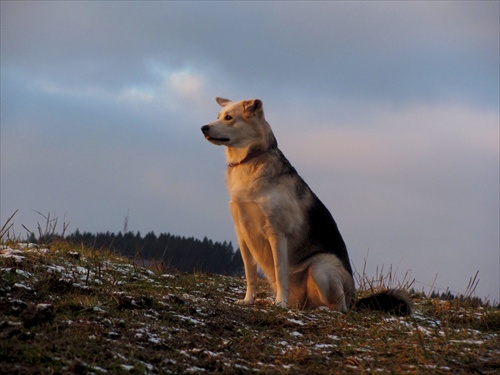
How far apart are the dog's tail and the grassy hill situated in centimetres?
29

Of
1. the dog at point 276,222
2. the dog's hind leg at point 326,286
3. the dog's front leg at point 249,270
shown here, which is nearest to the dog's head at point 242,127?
the dog at point 276,222

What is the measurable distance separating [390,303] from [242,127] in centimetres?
320

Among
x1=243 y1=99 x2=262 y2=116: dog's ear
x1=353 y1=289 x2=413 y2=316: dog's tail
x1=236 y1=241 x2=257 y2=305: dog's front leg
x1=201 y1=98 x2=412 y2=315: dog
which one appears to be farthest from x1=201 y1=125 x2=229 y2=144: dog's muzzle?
x1=353 y1=289 x2=413 y2=316: dog's tail

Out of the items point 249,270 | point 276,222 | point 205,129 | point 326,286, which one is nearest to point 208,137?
point 205,129

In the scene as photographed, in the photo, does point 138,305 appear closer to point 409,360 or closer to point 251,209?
point 251,209

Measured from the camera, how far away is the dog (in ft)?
28.0

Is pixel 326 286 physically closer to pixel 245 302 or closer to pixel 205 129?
pixel 245 302

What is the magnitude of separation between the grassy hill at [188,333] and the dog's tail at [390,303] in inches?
11.5

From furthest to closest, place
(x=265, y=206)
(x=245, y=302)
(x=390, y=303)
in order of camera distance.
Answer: (x=390, y=303)
(x=245, y=302)
(x=265, y=206)

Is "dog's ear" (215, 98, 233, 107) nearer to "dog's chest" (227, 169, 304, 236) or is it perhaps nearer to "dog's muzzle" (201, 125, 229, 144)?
"dog's muzzle" (201, 125, 229, 144)

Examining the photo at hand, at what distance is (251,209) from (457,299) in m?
3.90

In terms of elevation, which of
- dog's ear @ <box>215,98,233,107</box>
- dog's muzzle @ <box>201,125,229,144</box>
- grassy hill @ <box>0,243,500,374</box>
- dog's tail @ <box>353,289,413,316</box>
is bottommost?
grassy hill @ <box>0,243,500,374</box>

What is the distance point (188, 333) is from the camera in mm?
6320

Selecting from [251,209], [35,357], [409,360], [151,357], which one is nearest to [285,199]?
[251,209]
